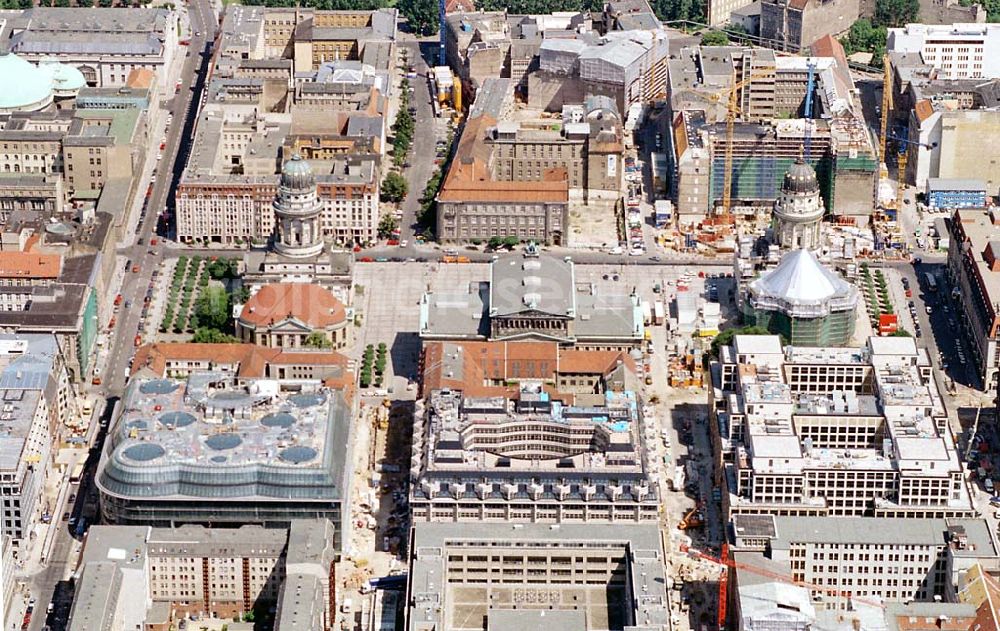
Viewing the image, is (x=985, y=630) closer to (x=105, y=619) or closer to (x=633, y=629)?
(x=633, y=629)

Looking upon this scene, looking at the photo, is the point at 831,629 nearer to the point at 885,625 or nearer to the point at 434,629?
the point at 885,625

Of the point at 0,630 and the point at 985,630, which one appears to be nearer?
the point at 0,630

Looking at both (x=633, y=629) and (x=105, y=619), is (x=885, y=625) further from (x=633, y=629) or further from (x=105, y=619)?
(x=105, y=619)

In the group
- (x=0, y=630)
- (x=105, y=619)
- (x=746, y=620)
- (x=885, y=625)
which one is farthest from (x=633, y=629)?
(x=0, y=630)

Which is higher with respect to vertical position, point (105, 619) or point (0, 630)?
point (0, 630)

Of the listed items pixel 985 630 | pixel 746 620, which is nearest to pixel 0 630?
pixel 746 620

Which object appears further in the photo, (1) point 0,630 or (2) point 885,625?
(2) point 885,625

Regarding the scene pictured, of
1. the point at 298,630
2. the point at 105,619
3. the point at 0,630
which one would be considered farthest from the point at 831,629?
the point at 0,630

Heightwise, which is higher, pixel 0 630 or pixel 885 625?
pixel 0 630
